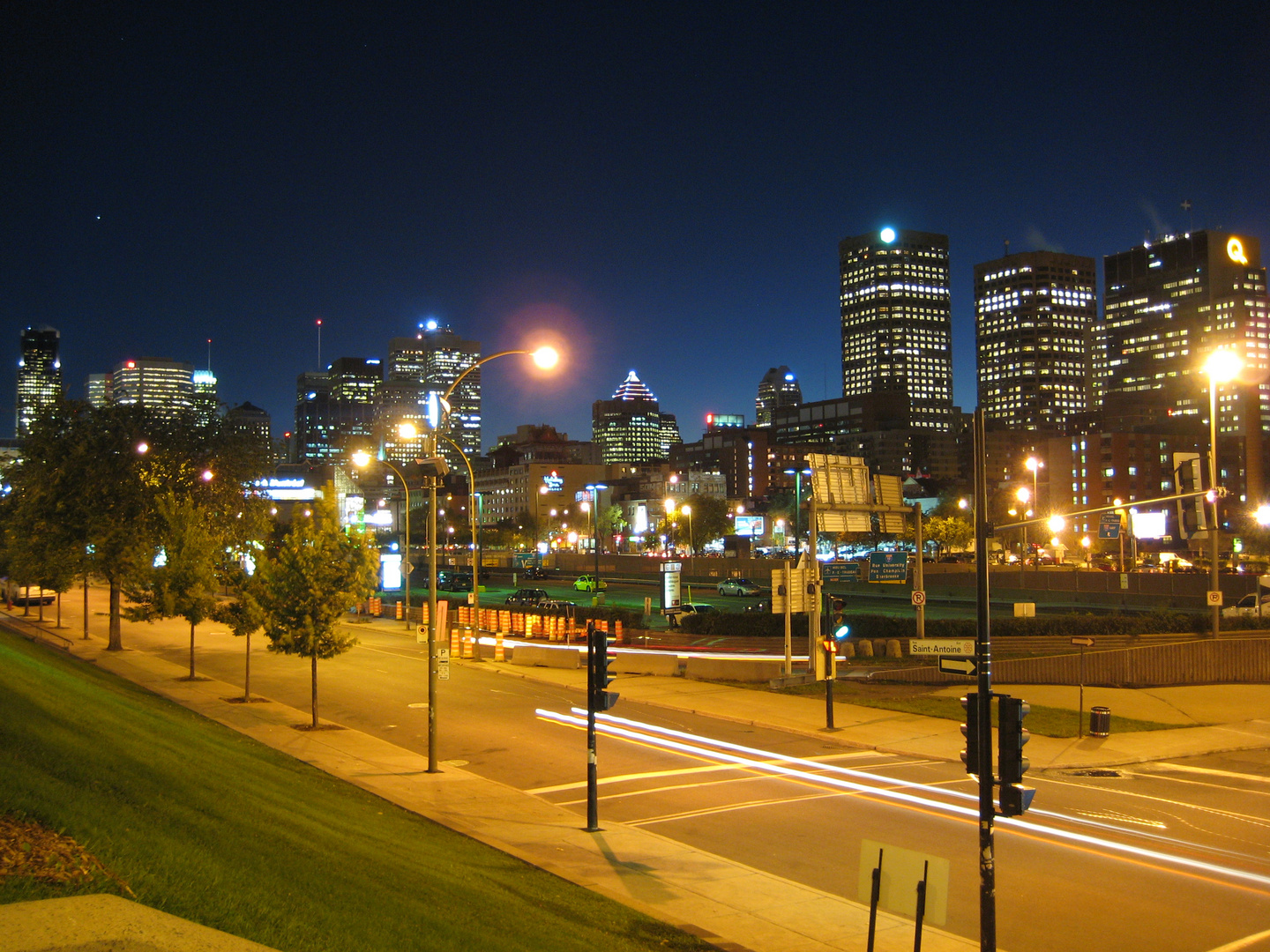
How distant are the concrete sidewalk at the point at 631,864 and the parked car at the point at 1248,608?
34.9m

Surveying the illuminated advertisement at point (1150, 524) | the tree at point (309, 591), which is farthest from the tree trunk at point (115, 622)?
the illuminated advertisement at point (1150, 524)

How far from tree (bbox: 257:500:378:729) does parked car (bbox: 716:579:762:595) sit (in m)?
43.9

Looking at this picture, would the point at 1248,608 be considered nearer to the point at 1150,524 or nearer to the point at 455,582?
the point at 1150,524

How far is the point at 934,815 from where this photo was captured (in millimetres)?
14945

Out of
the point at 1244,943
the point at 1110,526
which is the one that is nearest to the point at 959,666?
the point at 1244,943

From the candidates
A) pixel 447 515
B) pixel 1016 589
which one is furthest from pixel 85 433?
pixel 447 515

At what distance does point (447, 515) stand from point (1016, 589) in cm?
11150

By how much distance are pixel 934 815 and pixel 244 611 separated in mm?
18343

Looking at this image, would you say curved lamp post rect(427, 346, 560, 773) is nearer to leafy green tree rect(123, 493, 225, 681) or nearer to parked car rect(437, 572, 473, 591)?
leafy green tree rect(123, 493, 225, 681)

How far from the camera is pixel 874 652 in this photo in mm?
33094

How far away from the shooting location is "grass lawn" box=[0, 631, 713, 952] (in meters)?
→ 6.68

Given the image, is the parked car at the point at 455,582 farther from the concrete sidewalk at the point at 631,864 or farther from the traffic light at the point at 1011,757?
the traffic light at the point at 1011,757

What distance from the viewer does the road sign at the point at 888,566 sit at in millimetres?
29359

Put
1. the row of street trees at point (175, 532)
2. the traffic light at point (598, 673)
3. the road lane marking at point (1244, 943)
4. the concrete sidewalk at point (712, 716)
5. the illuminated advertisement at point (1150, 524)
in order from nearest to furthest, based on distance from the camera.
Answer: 1. the road lane marking at point (1244, 943)
2. the concrete sidewalk at point (712, 716)
3. the traffic light at point (598, 673)
4. the row of street trees at point (175, 532)
5. the illuminated advertisement at point (1150, 524)
